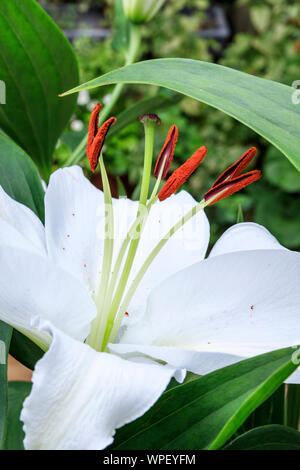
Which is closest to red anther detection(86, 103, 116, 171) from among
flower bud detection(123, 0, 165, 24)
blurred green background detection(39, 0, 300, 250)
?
flower bud detection(123, 0, 165, 24)

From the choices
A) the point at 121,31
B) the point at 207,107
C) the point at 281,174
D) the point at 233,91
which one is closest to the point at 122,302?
the point at 233,91

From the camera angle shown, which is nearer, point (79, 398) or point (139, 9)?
point (79, 398)

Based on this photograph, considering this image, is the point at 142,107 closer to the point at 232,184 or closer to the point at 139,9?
the point at 139,9

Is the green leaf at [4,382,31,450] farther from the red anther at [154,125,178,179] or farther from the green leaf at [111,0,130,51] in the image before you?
the green leaf at [111,0,130,51]

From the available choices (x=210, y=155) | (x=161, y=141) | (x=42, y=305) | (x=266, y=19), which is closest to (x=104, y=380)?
(x=42, y=305)

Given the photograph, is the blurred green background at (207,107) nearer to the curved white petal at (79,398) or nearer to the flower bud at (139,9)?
the flower bud at (139,9)

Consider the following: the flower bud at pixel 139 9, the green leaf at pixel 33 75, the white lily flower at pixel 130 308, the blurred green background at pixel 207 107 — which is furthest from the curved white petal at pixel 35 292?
the blurred green background at pixel 207 107

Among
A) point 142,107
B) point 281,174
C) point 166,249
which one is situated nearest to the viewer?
point 166,249

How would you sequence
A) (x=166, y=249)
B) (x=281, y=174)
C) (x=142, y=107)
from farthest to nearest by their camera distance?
(x=281, y=174) → (x=142, y=107) → (x=166, y=249)
